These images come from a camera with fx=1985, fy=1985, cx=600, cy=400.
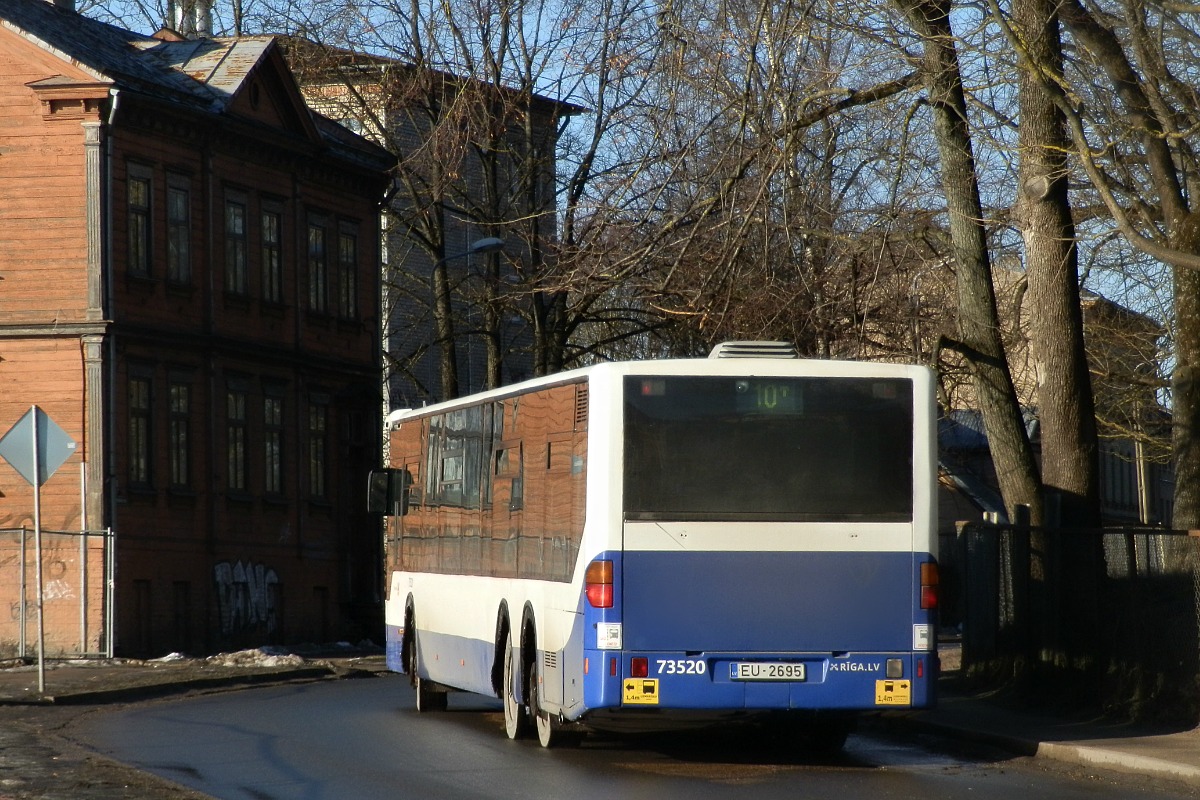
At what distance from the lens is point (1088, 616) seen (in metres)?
17.2

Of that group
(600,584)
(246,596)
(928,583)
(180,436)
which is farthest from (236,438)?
(928,583)

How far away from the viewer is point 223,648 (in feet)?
109

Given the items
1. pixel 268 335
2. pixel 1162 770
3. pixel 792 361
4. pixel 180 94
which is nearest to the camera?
pixel 1162 770

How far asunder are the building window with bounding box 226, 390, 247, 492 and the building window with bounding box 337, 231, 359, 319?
434 cm

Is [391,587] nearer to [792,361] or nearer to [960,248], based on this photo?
[960,248]

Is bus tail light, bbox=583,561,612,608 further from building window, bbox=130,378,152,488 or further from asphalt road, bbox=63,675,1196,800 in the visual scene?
building window, bbox=130,378,152,488

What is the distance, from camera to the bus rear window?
13406 millimetres

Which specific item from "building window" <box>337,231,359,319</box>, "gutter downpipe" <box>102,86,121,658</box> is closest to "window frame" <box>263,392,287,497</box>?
"building window" <box>337,231,359,319</box>

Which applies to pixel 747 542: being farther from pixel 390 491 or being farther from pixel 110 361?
pixel 110 361

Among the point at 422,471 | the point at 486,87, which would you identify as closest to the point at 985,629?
the point at 422,471

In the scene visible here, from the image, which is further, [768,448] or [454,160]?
[454,160]

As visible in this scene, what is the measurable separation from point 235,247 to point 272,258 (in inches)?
54.5

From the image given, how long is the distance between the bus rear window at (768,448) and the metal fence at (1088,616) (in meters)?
1.40

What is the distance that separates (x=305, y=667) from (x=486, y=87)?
1690 centimetres
